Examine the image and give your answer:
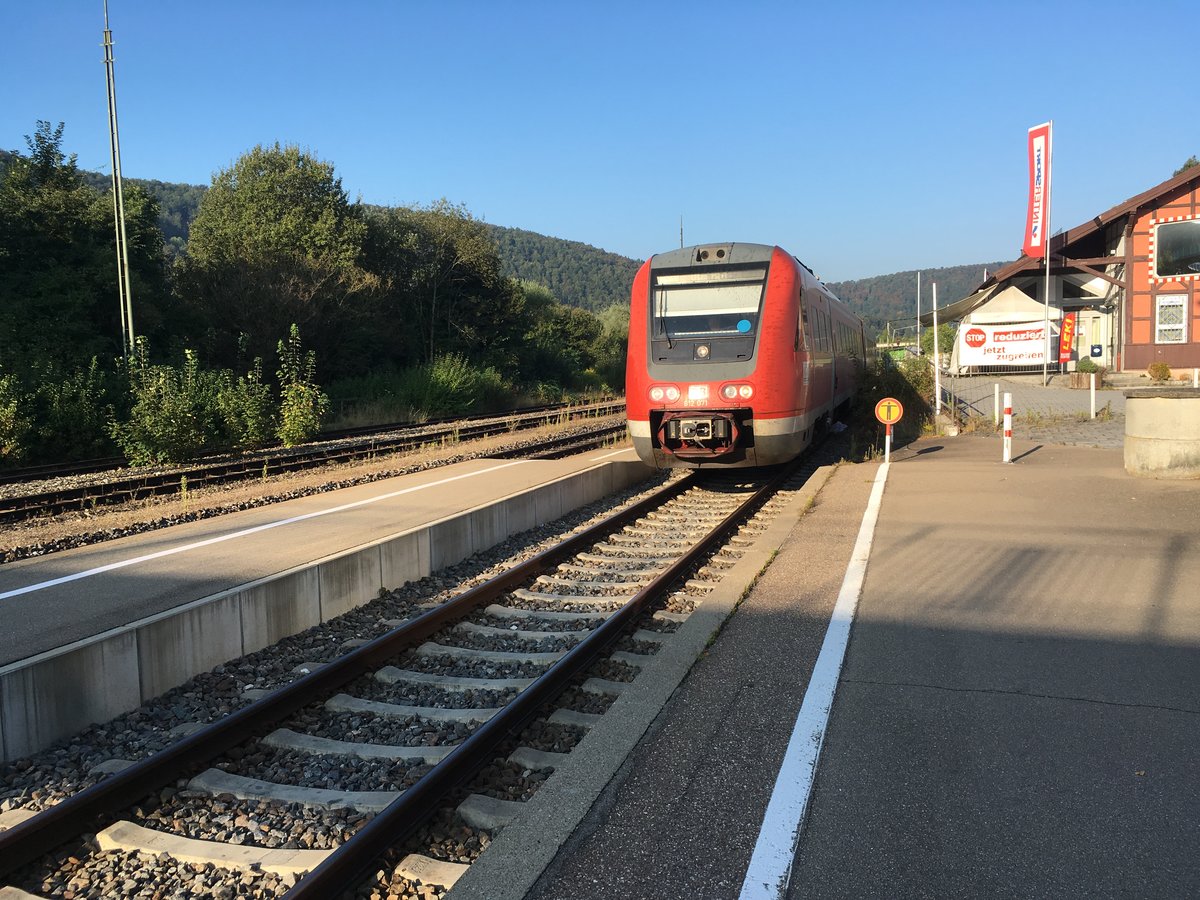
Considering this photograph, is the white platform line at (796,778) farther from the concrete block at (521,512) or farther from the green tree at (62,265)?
the green tree at (62,265)

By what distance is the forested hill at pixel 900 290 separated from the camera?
522ft

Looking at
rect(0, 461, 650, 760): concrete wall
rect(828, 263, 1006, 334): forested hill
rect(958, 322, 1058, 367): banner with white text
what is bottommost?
rect(0, 461, 650, 760): concrete wall

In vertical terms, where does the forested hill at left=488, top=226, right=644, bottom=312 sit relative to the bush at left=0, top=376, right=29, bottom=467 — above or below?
above

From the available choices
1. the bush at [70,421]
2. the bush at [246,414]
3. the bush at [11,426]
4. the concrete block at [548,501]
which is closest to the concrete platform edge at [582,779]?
the concrete block at [548,501]

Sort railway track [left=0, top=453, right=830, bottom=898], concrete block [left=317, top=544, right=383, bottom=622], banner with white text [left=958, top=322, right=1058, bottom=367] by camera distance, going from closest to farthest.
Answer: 1. railway track [left=0, top=453, right=830, bottom=898]
2. concrete block [left=317, top=544, right=383, bottom=622]
3. banner with white text [left=958, top=322, right=1058, bottom=367]

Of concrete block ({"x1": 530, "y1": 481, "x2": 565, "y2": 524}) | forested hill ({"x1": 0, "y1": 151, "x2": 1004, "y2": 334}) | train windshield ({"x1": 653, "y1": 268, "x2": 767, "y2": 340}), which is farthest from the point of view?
forested hill ({"x1": 0, "y1": 151, "x2": 1004, "y2": 334})

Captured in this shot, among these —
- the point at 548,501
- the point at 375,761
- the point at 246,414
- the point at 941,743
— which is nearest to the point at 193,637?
the point at 375,761

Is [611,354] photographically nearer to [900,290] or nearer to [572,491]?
[572,491]

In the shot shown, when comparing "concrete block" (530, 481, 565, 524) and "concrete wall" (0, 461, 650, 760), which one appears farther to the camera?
"concrete block" (530, 481, 565, 524)

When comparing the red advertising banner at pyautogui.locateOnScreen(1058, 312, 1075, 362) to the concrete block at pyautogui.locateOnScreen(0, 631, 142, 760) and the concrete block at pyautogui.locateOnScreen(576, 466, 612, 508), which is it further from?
the concrete block at pyautogui.locateOnScreen(0, 631, 142, 760)

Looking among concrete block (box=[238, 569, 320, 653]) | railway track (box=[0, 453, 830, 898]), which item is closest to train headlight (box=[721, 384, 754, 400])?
railway track (box=[0, 453, 830, 898])

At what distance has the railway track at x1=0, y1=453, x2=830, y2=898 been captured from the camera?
11.1 feet

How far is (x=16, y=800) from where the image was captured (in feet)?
13.1

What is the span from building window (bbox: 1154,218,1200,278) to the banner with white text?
18496 millimetres
